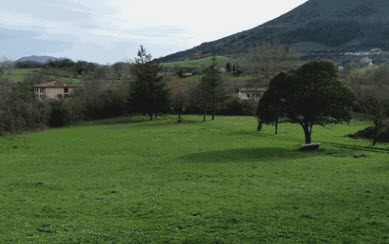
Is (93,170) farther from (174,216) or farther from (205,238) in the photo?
(205,238)

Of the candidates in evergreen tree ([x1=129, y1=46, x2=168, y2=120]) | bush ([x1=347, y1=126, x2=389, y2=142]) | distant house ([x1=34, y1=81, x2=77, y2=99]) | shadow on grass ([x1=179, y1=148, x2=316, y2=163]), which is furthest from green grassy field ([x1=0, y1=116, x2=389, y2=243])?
distant house ([x1=34, y1=81, x2=77, y2=99])

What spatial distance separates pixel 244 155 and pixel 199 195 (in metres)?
16.2

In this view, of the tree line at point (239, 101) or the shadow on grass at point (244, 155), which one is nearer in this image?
the shadow on grass at point (244, 155)

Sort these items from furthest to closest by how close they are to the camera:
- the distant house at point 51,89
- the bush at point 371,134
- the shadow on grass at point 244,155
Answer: the distant house at point 51,89, the bush at point 371,134, the shadow on grass at point 244,155

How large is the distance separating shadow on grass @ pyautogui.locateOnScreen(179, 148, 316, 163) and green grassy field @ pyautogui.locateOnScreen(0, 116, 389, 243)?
11 centimetres

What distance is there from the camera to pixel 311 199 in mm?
17109

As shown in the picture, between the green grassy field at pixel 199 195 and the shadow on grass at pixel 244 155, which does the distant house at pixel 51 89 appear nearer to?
the green grassy field at pixel 199 195

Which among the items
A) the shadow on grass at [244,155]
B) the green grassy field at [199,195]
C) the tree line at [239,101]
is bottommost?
the shadow on grass at [244,155]

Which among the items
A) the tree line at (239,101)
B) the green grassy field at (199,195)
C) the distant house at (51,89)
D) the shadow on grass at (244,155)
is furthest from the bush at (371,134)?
the distant house at (51,89)

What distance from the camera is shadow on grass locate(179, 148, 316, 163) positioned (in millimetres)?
31750

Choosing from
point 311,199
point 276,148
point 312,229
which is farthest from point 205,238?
point 276,148

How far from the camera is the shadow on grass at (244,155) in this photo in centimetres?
3175

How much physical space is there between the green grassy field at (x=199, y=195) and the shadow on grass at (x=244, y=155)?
4.1 inches

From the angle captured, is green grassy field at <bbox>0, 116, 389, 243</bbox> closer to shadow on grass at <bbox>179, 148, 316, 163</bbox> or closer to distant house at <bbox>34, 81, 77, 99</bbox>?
shadow on grass at <bbox>179, 148, 316, 163</bbox>
